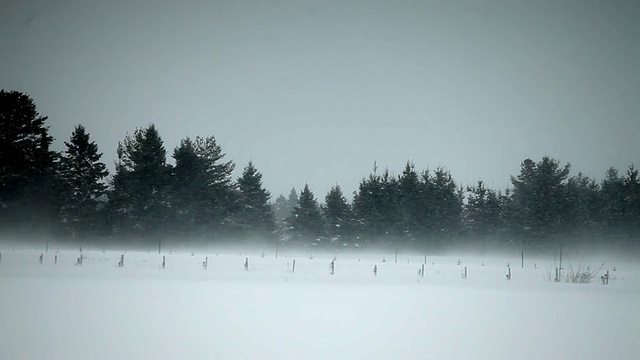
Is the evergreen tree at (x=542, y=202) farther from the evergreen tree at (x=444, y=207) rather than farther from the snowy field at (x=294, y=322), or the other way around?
the snowy field at (x=294, y=322)

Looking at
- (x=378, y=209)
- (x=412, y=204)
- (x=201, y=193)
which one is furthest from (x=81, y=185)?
(x=412, y=204)

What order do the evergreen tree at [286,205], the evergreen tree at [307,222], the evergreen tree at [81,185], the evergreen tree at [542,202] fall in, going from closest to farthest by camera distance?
the evergreen tree at [81,185]
the evergreen tree at [542,202]
the evergreen tree at [307,222]
the evergreen tree at [286,205]

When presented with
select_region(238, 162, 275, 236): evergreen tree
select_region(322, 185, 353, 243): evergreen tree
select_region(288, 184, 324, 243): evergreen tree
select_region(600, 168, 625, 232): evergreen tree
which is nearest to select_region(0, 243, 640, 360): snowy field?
select_region(238, 162, 275, 236): evergreen tree

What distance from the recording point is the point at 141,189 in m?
52.5

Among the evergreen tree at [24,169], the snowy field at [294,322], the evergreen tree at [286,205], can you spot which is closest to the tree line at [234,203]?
the evergreen tree at [24,169]

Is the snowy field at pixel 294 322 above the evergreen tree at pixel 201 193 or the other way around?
the other way around

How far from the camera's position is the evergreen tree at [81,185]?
49219mm

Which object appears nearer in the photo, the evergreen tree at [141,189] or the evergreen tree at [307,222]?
the evergreen tree at [141,189]

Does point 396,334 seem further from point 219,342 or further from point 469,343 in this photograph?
point 219,342

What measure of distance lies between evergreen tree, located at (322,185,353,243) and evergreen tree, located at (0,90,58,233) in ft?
123

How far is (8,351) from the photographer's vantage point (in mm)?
8781

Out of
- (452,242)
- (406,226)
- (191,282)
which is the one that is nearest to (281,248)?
(406,226)

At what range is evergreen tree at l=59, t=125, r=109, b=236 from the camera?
4922 cm

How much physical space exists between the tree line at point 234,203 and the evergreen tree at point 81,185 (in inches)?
4.7
